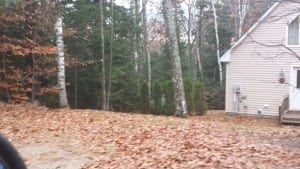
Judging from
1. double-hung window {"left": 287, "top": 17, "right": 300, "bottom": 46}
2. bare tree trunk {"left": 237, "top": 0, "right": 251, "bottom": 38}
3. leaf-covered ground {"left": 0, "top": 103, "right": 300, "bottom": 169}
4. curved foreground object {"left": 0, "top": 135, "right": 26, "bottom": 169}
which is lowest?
leaf-covered ground {"left": 0, "top": 103, "right": 300, "bottom": 169}

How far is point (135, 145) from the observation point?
28.4 ft

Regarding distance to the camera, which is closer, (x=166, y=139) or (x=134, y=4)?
(x=166, y=139)

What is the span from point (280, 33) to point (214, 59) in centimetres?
1450

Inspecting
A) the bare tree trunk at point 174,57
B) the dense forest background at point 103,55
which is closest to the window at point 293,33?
the dense forest background at point 103,55

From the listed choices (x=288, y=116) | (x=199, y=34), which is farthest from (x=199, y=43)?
(x=288, y=116)

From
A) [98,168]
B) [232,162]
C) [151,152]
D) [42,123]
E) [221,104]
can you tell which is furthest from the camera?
[221,104]

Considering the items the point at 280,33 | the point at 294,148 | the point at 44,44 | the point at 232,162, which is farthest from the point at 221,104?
the point at 232,162

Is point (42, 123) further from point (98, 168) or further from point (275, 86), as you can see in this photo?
point (275, 86)

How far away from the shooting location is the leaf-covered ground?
7.03 m

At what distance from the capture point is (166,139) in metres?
9.18

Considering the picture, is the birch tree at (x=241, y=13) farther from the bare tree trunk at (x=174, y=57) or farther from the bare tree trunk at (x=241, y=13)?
the bare tree trunk at (x=174, y=57)

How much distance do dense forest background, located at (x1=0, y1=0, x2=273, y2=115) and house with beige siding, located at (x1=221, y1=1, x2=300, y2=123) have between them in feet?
5.56

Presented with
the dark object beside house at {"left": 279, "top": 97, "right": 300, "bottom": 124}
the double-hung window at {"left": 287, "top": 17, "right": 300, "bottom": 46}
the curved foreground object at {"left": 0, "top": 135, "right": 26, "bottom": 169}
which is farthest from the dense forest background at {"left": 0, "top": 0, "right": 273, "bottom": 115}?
the curved foreground object at {"left": 0, "top": 135, "right": 26, "bottom": 169}

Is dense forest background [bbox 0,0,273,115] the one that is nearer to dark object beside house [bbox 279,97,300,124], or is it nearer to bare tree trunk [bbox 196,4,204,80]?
bare tree trunk [bbox 196,4,204,80]
